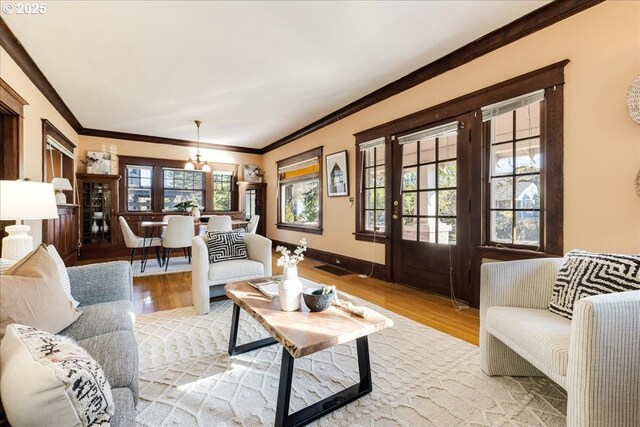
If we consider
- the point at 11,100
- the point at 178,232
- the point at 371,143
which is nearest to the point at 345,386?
the point at 371,143

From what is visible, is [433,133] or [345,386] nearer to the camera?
[345,386]

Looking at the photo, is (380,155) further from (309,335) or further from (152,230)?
(152,230)

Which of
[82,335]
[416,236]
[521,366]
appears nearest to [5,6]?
[82,335]

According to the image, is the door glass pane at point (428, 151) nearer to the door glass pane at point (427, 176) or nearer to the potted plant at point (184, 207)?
the door glass pane at point (427, 176)

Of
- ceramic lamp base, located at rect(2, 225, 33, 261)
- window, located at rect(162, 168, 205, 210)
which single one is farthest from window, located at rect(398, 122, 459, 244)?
window, located at rect(162, 168, 205, 210)

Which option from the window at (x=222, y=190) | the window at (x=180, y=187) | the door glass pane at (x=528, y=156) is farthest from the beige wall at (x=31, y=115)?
the door glass pane at (x=528, y=156)

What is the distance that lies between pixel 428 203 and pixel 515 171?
0.97 meters

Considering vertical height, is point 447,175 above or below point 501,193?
above

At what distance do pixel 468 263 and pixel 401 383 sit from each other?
1.70 metres

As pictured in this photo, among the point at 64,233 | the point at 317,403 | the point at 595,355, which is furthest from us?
the point at 64,233

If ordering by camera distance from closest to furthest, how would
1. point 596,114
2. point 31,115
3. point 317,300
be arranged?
point 317,300 < point 596,114 < point 31,115

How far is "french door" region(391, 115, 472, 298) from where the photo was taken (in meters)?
3.04

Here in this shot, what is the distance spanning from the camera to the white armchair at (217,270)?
2738 millimetres

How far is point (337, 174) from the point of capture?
4.89 m
